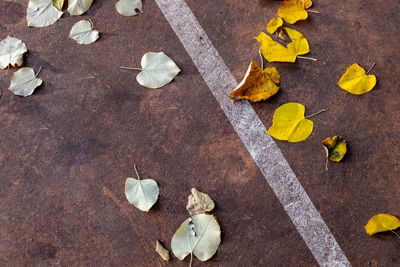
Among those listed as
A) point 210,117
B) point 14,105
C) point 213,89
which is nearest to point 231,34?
point 213,89

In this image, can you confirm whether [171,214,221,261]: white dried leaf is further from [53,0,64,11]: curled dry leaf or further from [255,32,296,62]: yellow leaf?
[53,0,64,11]: curled dry leaf

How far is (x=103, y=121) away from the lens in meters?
2.36

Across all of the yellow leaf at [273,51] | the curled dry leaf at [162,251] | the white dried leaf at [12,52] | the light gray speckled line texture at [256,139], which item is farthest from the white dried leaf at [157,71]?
the curled dry leaf at [162,251]

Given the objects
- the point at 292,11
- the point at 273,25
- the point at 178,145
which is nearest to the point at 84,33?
the point at 178,145

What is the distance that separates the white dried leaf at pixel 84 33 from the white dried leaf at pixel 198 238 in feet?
4.24

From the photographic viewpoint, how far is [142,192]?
2.24m

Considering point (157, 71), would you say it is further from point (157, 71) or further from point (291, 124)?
point (291, 124)

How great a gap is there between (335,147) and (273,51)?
685 millimetres

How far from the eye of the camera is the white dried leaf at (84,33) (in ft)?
8.06

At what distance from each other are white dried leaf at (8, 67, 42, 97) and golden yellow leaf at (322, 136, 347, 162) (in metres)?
1.79

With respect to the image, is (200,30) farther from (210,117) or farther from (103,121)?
(103,121)

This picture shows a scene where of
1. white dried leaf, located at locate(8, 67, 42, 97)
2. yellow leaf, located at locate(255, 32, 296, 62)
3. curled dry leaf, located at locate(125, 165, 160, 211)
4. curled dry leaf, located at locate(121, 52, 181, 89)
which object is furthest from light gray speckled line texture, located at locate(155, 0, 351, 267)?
white dried leaf, located at locate(8, 67, 42, 97)

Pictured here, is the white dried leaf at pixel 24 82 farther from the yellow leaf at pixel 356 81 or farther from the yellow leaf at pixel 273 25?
the yellow leaf at pixel 356 81

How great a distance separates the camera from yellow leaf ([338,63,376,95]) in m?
2.27
